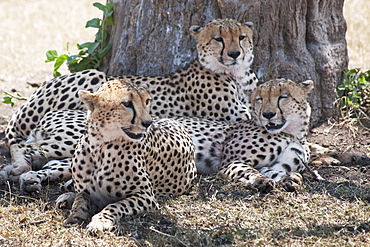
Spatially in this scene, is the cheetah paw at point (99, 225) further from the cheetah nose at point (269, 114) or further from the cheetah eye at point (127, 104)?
the cheetah nose at point (269, 114)

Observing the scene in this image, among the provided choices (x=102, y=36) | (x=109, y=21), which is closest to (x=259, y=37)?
(x=109, y=21)

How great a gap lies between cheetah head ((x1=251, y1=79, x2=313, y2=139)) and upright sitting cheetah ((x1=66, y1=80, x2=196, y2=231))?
3.69ft

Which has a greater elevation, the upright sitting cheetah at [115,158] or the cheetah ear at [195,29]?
the cheetah ear at [195,29]

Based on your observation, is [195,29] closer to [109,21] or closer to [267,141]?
[109,21]

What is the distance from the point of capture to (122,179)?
389 cm

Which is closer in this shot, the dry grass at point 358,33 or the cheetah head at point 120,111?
the cheetah head at point 120,111

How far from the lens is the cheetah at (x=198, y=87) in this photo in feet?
17.9

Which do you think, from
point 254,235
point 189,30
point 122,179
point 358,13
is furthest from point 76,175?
point 358,13

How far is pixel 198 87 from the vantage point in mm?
5672

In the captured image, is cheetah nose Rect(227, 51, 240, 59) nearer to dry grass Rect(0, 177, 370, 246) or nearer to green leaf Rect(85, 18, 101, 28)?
dry grass Rect(0, 177, 370, 246)

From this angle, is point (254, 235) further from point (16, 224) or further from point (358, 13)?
point (358, 13)

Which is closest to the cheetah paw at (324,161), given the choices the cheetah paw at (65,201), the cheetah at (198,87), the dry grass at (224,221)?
the dry grass at (224,221)

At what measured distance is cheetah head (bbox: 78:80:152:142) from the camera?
3727 millimetres

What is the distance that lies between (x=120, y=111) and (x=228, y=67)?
207 cm
